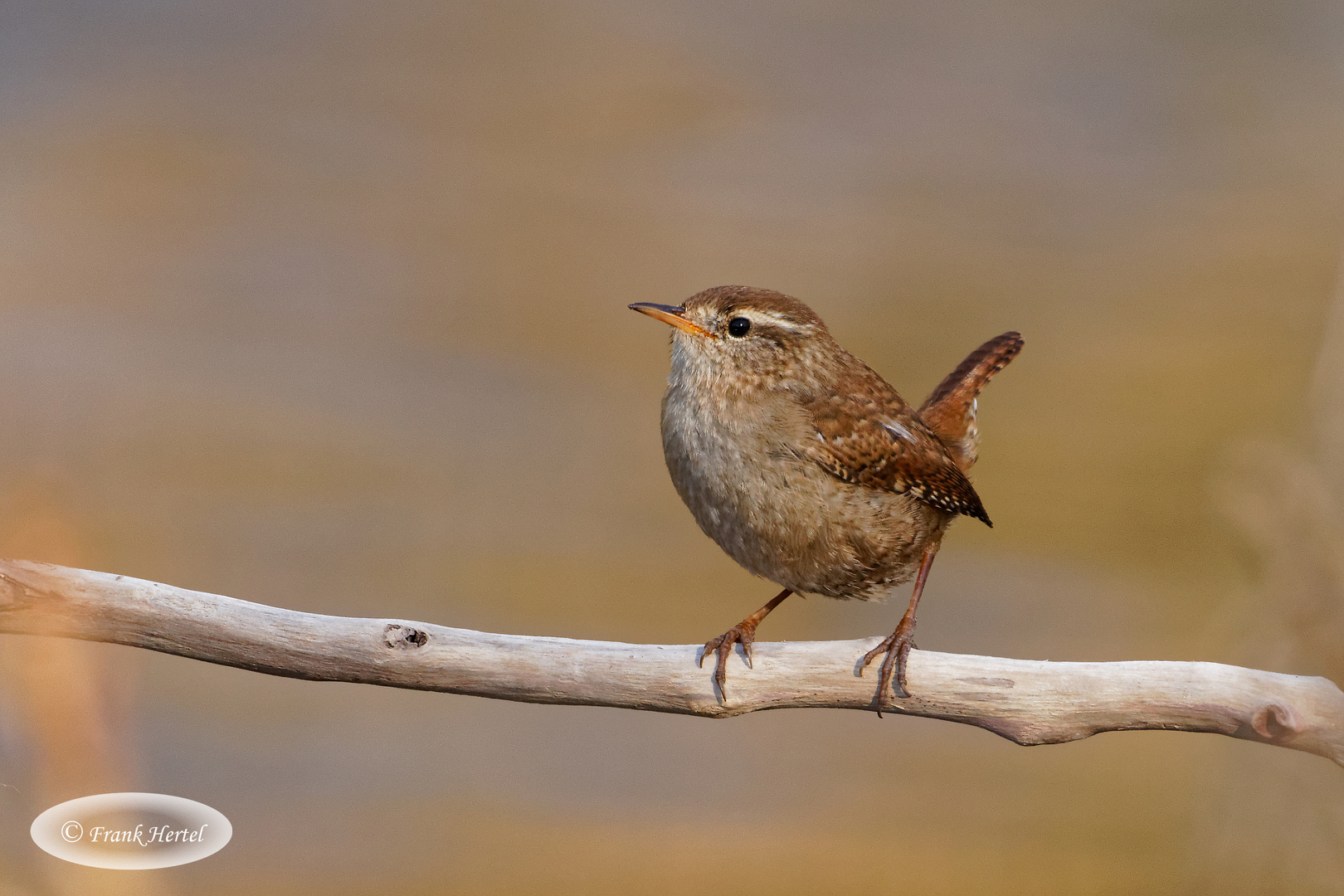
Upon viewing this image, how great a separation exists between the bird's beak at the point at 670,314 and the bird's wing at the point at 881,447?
266 millimetres

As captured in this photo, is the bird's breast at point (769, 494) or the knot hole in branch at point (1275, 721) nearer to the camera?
the knot hole in branch at point (1275, 721)

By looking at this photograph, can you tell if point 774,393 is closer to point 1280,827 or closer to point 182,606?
point 182,606

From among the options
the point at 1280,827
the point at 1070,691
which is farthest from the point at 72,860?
the point at 1280,827

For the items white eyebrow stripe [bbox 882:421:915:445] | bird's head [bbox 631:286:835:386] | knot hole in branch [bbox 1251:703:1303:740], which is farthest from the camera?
white eyebrow stripe [bbox 882:421:915:445]

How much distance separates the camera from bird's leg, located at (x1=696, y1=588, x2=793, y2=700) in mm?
1878

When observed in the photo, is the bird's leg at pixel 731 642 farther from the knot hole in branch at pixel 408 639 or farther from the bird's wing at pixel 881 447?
the knot hole in branch at pixel 408 639

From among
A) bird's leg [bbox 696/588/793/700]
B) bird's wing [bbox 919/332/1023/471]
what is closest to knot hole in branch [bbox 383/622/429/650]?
bird's leg [bbox 696/588/793/700]

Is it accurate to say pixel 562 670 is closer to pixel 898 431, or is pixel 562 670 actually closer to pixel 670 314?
pixel 670 314

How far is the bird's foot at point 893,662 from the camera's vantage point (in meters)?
1.90

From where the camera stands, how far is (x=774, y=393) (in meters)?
2.07

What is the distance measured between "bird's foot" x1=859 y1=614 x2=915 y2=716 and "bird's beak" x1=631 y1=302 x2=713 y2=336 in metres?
0.69

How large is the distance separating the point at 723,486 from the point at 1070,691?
0.71m

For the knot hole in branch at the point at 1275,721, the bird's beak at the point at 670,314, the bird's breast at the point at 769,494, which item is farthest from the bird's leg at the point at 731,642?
the knot hole in branch at the point at 1275,721

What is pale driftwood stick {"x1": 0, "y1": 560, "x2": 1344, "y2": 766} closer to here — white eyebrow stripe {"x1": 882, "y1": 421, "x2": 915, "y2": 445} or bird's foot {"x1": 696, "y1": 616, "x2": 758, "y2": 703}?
bird's foot {"x1": 696, "y1": 616, "x2": 758, "y2": 703}
